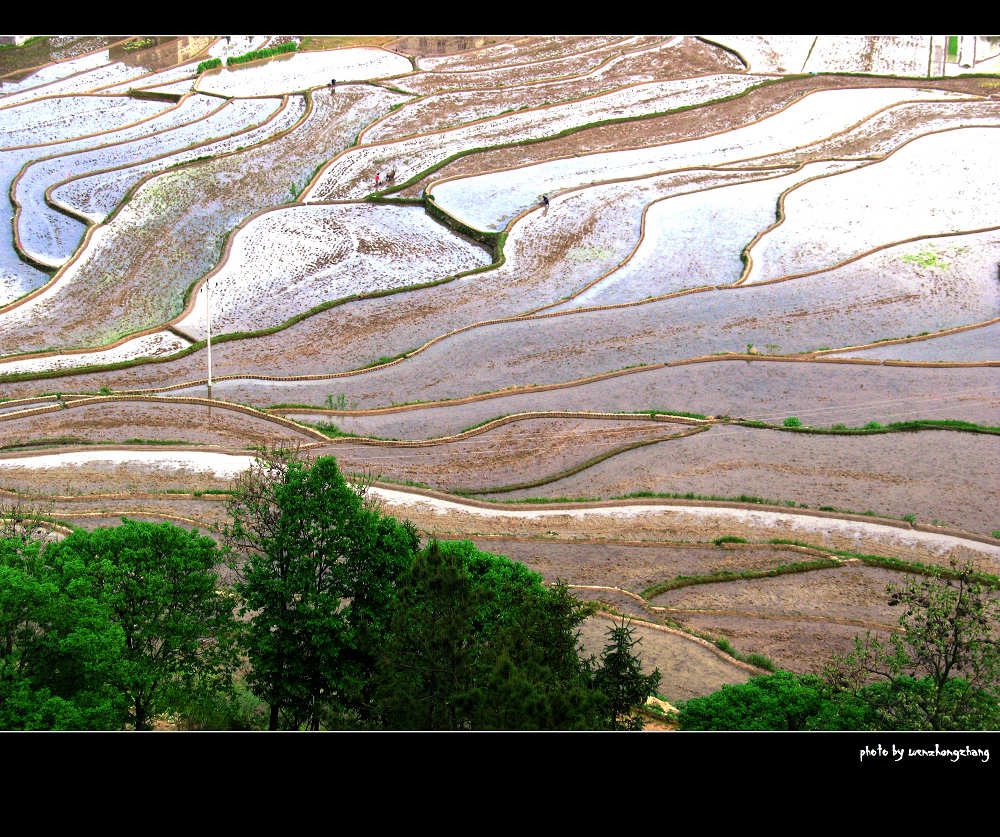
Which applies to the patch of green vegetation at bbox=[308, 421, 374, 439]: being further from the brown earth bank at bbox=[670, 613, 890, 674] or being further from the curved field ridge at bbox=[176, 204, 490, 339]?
the brown earth bank at bbox=[670, 613, 890, 674]

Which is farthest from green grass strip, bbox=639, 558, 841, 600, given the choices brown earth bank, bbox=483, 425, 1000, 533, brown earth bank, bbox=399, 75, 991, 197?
brown earth bank, bbox=399, 75, 991, 197

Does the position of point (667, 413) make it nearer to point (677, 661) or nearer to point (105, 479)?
point (677, 661)

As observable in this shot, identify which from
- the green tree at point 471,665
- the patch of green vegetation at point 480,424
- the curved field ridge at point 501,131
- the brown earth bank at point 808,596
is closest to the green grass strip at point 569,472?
the patch of green vegetation at point 480,424

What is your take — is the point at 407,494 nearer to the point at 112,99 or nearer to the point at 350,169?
the point at 350,169

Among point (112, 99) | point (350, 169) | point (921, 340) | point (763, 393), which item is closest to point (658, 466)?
point (763, 393)

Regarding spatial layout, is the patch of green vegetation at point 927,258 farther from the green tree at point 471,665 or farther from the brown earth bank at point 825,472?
the green tree at point 471,665

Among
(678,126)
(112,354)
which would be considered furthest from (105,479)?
(678,126)
